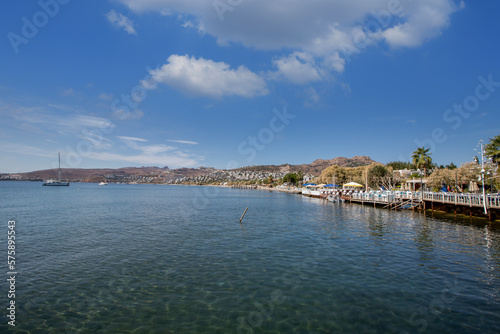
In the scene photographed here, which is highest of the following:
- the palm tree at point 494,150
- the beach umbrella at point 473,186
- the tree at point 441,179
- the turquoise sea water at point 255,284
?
the palm tree at point 494,150

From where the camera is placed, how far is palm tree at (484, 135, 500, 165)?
35906 mm

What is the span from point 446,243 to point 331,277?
1206 cm

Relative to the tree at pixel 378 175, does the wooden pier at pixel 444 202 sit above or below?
below

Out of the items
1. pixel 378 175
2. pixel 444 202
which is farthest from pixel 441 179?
pixel 378 175

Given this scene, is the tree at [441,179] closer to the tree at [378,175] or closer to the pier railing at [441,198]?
the pier railing at [441,198]

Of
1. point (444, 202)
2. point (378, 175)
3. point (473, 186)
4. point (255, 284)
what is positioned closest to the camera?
point (255, 284)

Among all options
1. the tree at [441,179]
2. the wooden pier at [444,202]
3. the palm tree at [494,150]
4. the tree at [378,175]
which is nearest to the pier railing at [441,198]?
the wooden pier at [444,202]

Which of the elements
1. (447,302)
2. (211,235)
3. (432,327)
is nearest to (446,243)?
(447,302)

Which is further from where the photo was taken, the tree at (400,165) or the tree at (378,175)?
the tree at (400,165)

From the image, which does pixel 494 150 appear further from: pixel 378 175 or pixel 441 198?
pixel 378 175

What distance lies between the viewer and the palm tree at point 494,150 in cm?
3591

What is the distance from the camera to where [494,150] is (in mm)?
36281

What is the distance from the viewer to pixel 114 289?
1080cm

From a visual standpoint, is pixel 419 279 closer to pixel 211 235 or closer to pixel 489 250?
pixel 489 250
